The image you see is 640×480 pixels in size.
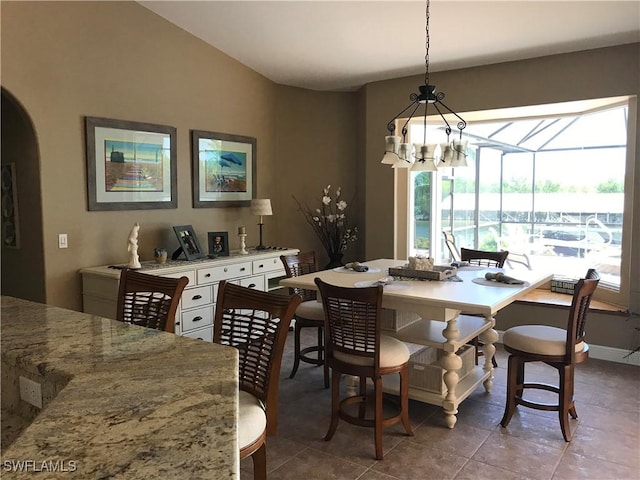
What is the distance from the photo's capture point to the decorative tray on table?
3473 mm

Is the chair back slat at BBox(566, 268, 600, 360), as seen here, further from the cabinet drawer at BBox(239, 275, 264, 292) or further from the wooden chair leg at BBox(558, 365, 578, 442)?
the cabinet drawer at BBox(239, 275, 264, 292)

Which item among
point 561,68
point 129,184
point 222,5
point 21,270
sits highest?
point 222,5

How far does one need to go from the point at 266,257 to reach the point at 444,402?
242 cm

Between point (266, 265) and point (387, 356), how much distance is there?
2402 millimetres

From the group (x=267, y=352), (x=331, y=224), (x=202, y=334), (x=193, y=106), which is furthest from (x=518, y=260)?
(x=267, y=352)

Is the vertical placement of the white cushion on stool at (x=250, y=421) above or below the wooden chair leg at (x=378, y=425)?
above

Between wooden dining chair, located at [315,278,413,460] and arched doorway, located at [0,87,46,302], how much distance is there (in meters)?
2.39

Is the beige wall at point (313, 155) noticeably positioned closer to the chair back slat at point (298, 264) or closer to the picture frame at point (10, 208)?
the chair back slat at point (298, 264)

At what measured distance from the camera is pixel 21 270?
411 centimetres

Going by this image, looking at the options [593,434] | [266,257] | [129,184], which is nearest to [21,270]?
[129,184]

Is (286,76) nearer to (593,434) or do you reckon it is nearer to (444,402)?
(444,402)

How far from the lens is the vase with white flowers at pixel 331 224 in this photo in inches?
233

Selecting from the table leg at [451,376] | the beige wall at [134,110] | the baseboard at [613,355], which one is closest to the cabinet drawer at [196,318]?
the beige wall at [134,110]

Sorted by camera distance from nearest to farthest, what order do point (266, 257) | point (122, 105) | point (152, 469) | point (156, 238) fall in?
point (152, 469), point (122, 105), point (156, 238), point (266, 257)
